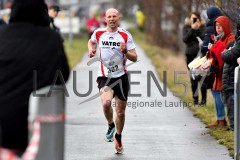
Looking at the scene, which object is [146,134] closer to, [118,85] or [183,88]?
[118,85]

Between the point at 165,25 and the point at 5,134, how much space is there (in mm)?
37555

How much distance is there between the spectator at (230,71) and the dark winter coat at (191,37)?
424 centimetres

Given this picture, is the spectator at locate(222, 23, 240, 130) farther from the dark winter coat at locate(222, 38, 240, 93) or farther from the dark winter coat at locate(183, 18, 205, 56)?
the dark winter coat at locate(183, 18, 205, 56)

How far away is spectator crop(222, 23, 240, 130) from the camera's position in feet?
40.7

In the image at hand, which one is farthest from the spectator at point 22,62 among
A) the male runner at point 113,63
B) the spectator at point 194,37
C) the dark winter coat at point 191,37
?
the dark winter coat at point 191,37

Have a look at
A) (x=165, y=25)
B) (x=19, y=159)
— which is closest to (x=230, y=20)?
(x=19, y=159)

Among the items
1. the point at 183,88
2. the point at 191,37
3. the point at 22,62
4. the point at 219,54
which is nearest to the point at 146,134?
the point at 219,54

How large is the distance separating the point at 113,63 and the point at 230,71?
1.97 metres

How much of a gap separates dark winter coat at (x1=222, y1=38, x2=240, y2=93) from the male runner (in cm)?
144

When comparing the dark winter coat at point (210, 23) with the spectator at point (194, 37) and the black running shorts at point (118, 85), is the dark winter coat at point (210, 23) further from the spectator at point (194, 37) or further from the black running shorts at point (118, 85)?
the black running shorts at point (118, 85)

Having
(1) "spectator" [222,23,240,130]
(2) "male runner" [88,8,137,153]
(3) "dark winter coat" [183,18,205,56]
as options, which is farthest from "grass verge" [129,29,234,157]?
(2) "male runner" [88,8,137,153]

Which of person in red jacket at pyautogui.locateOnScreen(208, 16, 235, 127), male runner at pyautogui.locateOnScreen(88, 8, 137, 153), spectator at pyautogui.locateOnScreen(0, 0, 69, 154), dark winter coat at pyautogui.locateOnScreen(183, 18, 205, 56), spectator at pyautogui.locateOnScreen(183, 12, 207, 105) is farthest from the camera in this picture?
dark winter coat at pyautogui.locateOnScreen(183, 18, 205, 56)

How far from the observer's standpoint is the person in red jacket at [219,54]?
1367 centimetres

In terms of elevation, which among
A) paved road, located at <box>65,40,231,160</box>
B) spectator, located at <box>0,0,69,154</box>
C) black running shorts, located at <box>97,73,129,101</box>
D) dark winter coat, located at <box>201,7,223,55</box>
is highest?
dark winter coat, located at <box>201,7,223,55</box>
